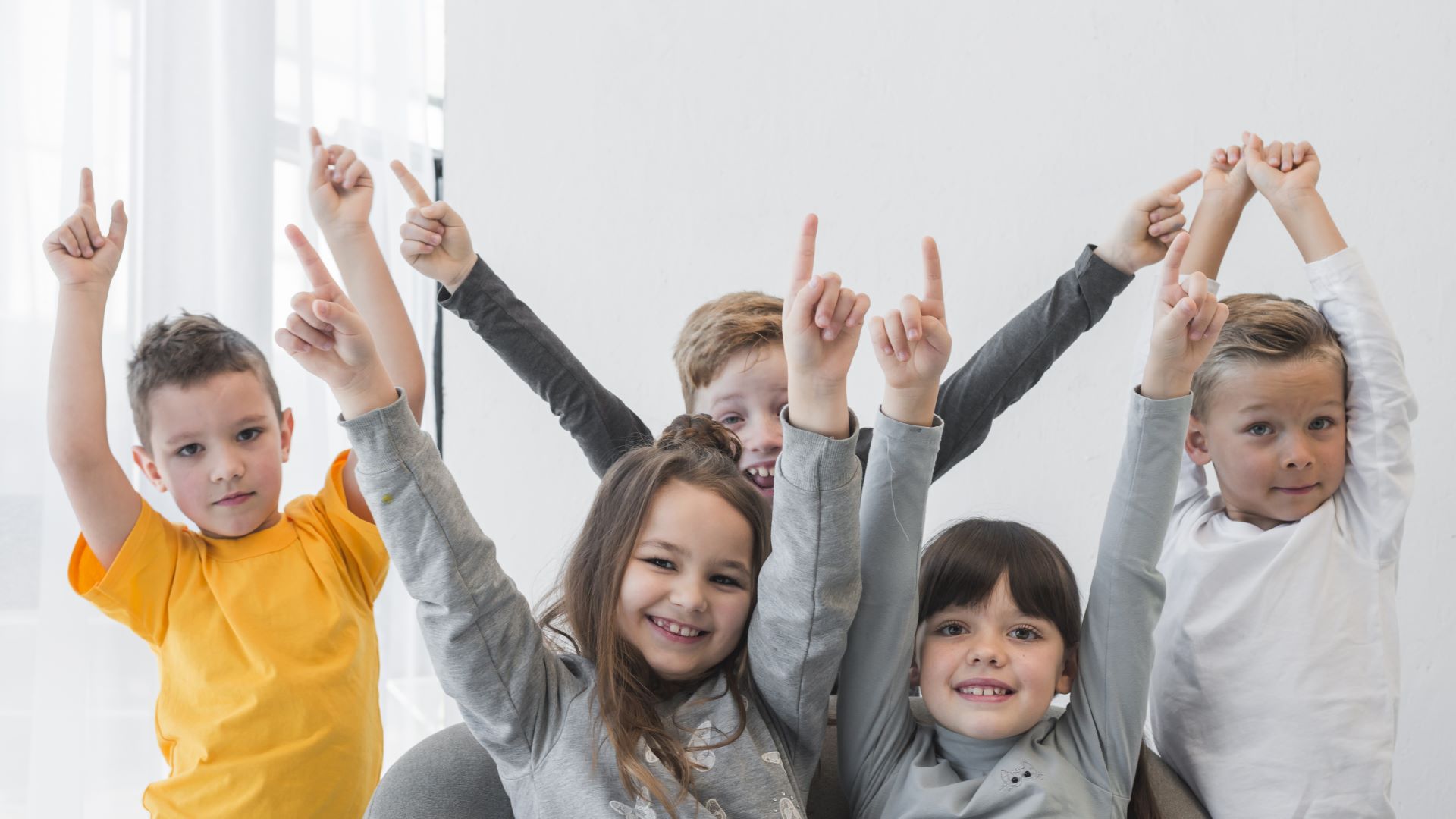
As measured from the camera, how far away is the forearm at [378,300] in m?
1.35

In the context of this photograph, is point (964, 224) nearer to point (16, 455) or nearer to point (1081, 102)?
point (1081, 102)

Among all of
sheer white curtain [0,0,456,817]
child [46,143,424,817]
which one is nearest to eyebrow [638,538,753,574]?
child [46,143,424,817]

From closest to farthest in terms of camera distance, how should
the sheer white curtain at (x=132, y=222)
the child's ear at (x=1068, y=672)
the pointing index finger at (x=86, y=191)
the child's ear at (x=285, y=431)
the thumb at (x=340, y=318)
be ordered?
1. the thumb at (x=340, y=318)
2. the child's ear at (x=1068, y=672)
3. the pointing index finger at (x=86, y=191)
4. the child's ear at (x=285, y=431)
5. the sheer white curtain at (x=132, y=222)

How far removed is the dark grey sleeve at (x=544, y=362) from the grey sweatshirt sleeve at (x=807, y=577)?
0.42 m

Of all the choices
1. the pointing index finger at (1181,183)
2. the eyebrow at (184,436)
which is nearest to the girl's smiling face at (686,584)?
the eyebrow at (184,436)

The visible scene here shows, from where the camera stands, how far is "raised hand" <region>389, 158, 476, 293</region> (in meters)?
1.36

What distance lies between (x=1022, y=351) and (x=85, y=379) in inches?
41.5

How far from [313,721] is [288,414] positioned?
0.38m

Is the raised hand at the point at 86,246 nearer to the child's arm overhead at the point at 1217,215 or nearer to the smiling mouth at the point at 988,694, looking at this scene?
the smiling mouth at the point at 988,694

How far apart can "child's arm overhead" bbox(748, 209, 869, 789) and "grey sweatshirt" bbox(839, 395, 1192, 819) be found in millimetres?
72

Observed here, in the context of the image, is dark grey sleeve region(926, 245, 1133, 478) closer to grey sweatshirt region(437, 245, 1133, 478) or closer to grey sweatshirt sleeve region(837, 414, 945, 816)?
grey sweatshirt region(437, 245, 1133, 478)

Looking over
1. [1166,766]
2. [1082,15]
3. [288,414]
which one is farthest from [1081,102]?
[288,414]

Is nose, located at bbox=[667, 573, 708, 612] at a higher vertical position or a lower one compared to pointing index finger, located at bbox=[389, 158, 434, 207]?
lower

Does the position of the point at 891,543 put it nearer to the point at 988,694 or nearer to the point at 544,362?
the point at 988,694
